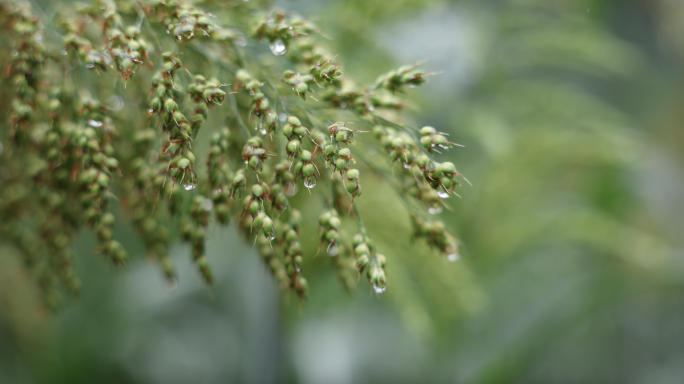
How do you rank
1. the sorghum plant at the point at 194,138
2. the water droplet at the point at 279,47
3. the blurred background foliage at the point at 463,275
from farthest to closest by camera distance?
the blurred background foliage at the point at 463,275 < the water droplet at the point at 279,47 < the sorghum plant at the point at 194,138

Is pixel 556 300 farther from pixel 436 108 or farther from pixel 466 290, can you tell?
pixel 436 108

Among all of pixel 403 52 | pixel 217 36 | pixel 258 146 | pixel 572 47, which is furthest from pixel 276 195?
pixel 572 47

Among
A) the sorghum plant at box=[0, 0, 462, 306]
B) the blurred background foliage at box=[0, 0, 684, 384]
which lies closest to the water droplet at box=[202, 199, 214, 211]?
the sorghum plant at box=[0, 0, 462, 306]

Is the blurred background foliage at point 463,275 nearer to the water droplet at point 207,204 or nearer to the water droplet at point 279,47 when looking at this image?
the water droplet at point 207,204

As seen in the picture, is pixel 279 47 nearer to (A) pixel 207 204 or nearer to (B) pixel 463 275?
(A) pixel 207 204

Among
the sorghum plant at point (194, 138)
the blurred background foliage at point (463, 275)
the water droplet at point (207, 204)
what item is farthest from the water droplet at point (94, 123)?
the blurred background foliage at point (463, 275)

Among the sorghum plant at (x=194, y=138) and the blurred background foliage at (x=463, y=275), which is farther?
the blurred background foliage at (x=463, y=275)
